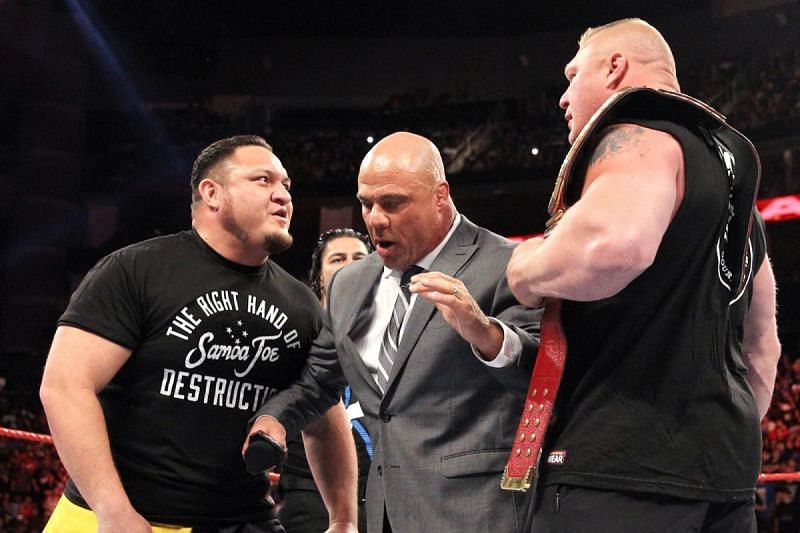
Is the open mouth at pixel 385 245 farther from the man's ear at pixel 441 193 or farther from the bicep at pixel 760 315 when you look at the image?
the bicep at pixel 760 315

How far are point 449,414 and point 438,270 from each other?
36cm

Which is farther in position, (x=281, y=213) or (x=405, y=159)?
(x=281, y=213)

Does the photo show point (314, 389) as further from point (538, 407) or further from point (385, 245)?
point (538, 407)

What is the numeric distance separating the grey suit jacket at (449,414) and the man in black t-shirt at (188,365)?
40cm

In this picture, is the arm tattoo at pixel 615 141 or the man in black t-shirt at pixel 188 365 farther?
the man in black t-shirt at pixel 188 365

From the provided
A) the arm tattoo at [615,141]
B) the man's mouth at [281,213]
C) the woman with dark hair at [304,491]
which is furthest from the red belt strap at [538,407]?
the woman with dark hair at [304,491]

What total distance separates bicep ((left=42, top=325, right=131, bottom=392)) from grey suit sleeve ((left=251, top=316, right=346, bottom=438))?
41 cm

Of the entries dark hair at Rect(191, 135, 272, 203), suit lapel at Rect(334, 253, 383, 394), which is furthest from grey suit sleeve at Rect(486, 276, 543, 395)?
dark hair at Rect(191, 135, 272, 203)

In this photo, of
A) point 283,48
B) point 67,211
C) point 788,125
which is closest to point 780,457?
point 788,125

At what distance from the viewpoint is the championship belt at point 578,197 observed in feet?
5.21

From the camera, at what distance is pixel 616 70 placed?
179cm

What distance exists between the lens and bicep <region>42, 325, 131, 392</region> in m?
2.25

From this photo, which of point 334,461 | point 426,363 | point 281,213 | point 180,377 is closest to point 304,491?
point 334,461

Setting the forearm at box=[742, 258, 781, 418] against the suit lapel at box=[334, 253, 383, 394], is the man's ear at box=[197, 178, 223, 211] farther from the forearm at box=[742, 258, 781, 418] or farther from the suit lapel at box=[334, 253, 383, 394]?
the forearm at box=[742, 258, 781, 418]
